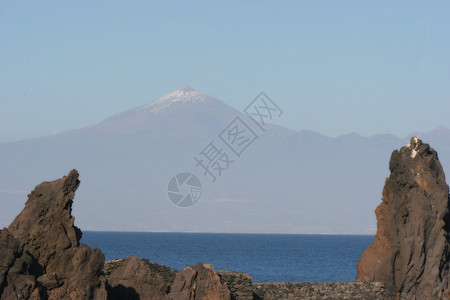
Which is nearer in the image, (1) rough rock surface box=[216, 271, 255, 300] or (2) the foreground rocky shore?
(2) the foreground rocky shore

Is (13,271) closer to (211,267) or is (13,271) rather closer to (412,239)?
(211,267)

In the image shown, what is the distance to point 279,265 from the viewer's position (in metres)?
106

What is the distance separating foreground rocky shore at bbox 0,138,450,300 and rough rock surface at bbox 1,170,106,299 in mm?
29

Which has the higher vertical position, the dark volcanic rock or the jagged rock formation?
the jagged rock formation

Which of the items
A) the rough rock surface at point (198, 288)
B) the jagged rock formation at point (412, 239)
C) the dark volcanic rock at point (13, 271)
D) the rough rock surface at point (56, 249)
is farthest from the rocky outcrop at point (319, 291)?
the dark volcanic rock at point (13, 271)

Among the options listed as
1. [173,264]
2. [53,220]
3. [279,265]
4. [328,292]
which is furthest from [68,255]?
[279,265]

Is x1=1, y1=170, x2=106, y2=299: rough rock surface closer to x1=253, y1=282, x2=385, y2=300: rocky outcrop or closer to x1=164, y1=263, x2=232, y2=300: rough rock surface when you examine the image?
x1=164, y1=263, x2=232, y2=300: rough rock surface

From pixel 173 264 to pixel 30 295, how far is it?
234 feet

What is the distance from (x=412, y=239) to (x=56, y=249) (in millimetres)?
16126

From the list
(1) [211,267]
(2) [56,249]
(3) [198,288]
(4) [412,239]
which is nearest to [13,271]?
(2) [56,249]

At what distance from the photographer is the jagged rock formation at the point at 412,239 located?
36.6 meters

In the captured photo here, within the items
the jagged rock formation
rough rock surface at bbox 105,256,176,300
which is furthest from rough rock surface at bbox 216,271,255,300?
the jagged rock formation

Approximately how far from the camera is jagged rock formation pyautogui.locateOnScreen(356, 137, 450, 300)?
36.6m

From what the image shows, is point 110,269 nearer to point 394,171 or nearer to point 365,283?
point 365,283
